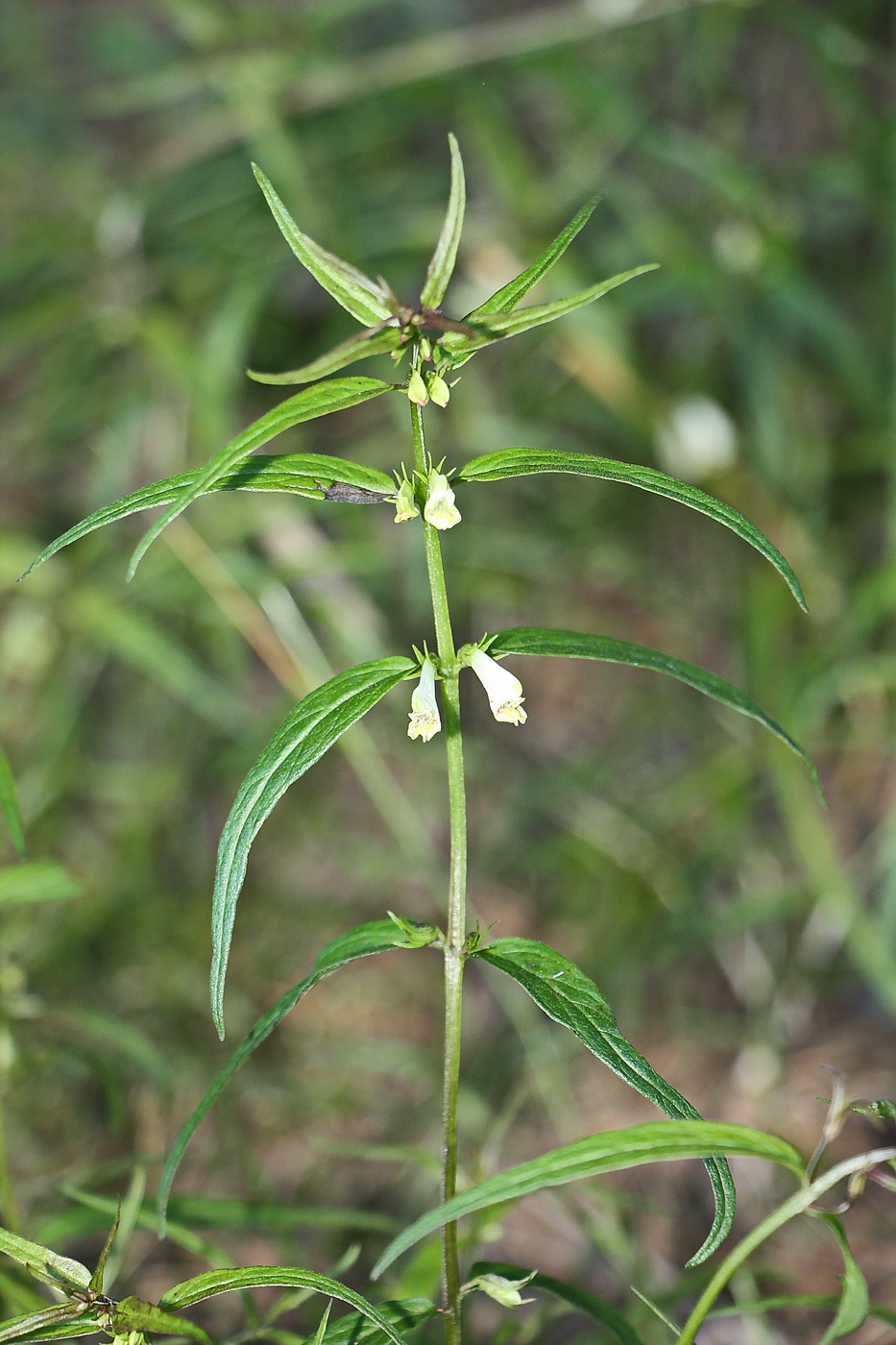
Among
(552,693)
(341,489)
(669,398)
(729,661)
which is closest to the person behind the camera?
(341,489)

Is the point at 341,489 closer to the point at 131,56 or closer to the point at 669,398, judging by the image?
the point at 669,398

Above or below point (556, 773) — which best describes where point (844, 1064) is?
below

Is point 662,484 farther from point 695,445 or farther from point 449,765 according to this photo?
point 695,445

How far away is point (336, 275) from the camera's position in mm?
423

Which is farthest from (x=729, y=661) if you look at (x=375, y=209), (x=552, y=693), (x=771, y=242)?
(x=375, y=209)

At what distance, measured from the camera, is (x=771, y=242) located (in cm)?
147

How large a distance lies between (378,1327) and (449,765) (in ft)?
0.91

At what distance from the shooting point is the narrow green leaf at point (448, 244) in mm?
409

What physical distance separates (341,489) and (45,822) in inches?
44.7

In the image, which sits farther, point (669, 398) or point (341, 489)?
point (669, 398)

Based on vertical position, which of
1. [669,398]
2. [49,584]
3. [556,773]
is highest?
[669,398]

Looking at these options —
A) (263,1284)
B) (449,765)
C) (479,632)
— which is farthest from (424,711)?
(479,632)

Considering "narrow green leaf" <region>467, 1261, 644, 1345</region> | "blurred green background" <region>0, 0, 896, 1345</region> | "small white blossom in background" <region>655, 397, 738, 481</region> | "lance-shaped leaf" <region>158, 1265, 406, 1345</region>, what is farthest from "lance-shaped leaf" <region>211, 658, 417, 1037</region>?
"small white blossom in background" <region>655, 397, 738, 481</region>

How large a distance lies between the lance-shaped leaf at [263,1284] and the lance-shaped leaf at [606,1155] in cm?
5
